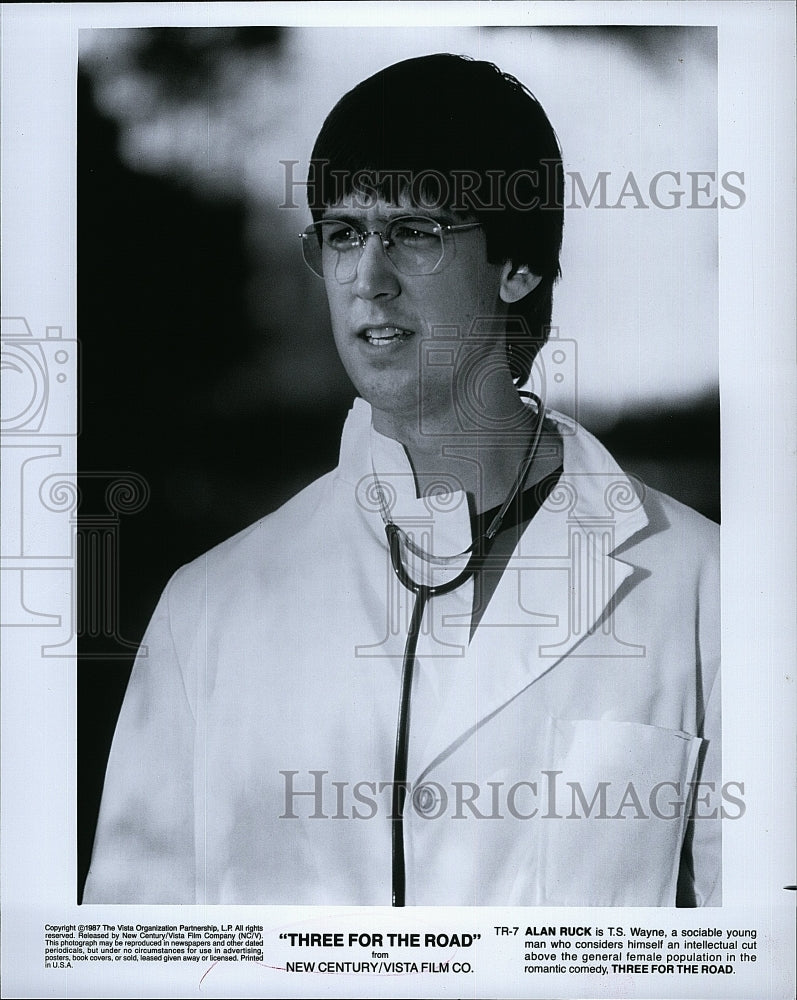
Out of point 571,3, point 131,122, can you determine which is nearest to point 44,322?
point 131,122

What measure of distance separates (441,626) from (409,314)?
499mm

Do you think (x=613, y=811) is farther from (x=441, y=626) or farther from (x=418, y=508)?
(x=418, y=508)

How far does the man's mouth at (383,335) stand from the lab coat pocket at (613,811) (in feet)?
2.16

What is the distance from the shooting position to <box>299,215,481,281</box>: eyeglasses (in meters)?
1.72

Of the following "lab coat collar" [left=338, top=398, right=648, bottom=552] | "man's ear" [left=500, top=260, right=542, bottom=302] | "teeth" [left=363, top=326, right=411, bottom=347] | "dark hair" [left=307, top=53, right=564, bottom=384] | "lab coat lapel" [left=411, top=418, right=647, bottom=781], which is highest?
"dark hair" [left=307, top=53, right=564, bottom=384]

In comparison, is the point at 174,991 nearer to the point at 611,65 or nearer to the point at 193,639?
the point at 193,639

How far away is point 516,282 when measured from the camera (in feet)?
5.72

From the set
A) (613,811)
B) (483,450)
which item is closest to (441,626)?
(483,450)

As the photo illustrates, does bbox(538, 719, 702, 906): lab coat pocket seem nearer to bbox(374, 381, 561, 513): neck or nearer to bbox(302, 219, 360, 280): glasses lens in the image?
bbox(374, 381, 561, 513): neck

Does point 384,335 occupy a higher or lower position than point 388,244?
lower

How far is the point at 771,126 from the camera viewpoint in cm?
175

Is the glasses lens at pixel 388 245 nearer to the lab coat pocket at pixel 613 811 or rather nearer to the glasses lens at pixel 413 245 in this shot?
the glasses lens at pixel 413 245

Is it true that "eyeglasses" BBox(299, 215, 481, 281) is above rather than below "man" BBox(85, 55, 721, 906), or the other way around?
above

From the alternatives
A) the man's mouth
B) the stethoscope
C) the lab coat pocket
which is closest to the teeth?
the man's mouth
